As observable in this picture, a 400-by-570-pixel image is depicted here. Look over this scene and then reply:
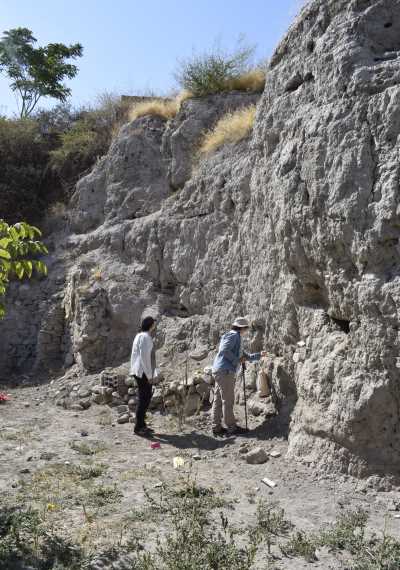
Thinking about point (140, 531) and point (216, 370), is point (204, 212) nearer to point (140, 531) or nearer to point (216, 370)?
point (216, 370)

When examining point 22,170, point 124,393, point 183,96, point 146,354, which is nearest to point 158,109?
point 183,96

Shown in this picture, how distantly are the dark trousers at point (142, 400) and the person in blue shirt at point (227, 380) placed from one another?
36.1 inches

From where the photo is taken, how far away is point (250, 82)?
37.5ft

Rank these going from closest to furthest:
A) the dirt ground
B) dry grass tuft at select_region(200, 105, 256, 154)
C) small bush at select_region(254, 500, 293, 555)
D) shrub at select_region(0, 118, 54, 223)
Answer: small bush at select_region(254, 500, 293, 555) → the dirt ground → dry grass tuft at select_region(200, 105, 256, 154) → shrub at select_region(0, 118, 54, 223)

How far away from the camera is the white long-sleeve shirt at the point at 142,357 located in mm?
7289

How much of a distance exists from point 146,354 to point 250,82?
22.2 ft

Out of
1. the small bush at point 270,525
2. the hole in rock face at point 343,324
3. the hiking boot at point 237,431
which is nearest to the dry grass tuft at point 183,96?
the hole in rock face at point 343,324

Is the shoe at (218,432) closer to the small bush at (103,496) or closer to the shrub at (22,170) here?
the small bush at (103,496)

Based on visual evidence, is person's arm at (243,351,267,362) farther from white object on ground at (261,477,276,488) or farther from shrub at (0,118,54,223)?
shrub at (0,118,54,223)

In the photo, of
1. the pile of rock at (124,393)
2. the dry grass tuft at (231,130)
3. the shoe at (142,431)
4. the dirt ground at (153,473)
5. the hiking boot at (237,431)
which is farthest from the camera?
the dry grass tuft at (231,130)

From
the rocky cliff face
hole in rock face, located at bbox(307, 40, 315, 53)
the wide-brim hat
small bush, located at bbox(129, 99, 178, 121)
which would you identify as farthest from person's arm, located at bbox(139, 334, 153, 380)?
small bush, located at bbox(129, 99, 178, 121)

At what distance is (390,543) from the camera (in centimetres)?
402

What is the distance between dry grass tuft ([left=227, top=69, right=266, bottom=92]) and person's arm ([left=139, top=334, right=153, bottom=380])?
250 inches

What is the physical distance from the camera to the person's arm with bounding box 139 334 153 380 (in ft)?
23.9
